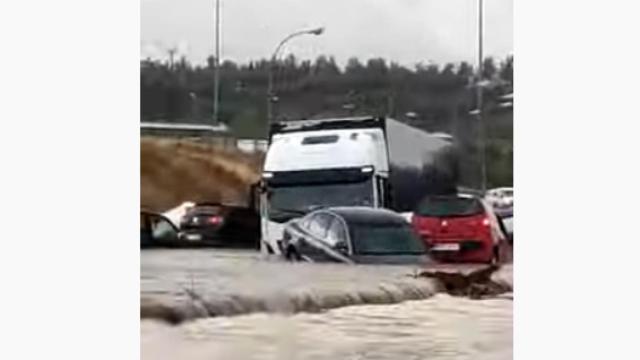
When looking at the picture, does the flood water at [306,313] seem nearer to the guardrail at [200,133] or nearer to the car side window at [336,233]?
the car side window at [336,233]

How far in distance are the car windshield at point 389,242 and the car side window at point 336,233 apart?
0.03 meters

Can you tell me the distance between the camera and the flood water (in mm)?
2684

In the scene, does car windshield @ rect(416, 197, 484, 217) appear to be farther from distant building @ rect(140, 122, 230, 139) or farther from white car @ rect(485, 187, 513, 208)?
distant building @ rect(140, 122, 230, 139)

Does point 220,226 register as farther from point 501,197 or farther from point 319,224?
point 501,197

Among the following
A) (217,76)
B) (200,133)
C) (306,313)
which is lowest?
(306,313)

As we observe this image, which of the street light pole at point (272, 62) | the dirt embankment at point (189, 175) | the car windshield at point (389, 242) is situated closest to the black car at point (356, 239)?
the car windshield at point (389, 242)

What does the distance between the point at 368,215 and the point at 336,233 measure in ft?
0.31

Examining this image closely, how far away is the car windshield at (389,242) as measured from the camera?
270cm

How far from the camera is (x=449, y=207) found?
8.84ft

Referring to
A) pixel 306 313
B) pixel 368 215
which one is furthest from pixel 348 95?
pixel 306 313

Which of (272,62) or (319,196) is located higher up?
(272,62)
